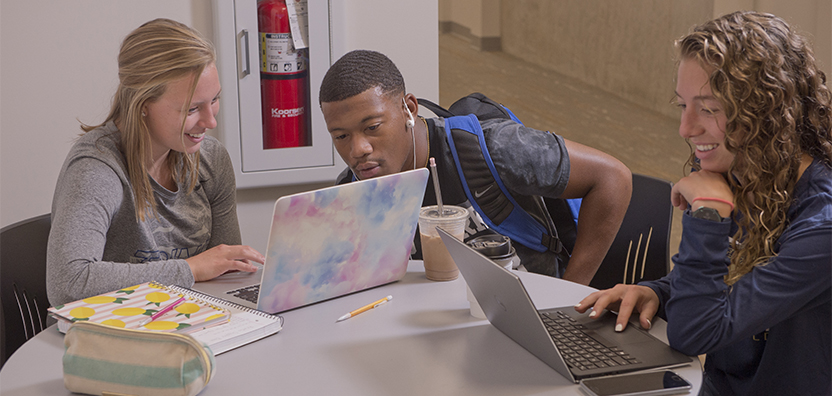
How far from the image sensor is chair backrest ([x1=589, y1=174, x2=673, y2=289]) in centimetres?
192

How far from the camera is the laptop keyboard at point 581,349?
1081 mm

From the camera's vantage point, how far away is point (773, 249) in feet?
3.76

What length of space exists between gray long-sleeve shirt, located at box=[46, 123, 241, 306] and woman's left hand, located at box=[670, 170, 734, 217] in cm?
98

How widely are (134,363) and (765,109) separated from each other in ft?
3.34

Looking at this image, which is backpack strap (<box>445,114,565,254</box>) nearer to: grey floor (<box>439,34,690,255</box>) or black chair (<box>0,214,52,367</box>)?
black chair (<box>0,214,52,367</box>)

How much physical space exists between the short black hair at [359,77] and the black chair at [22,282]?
2.56 ft

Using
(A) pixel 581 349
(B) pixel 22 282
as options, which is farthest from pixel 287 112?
(A) pixel 581 349

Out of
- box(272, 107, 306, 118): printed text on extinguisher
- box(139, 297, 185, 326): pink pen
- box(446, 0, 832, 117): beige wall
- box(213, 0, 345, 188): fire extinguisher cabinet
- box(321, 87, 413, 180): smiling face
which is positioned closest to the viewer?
box(139, 297, 185, 326): pink pen

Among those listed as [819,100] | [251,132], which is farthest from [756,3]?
[819,100]

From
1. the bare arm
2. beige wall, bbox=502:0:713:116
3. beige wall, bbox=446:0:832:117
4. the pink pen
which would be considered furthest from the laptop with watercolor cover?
beige wall, bbox=502:0:713:116

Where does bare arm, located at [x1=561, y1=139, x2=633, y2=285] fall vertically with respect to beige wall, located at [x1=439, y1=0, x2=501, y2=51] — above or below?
below

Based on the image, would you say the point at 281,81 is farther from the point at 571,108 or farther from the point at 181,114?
the point at 571,108

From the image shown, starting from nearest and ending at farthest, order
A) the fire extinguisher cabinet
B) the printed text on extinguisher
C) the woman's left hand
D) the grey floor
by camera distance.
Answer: the woman's left hand
the fire extinguisher cabinet
the printed text on extinguisher
the grey floor

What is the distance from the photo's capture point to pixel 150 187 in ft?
5.46
